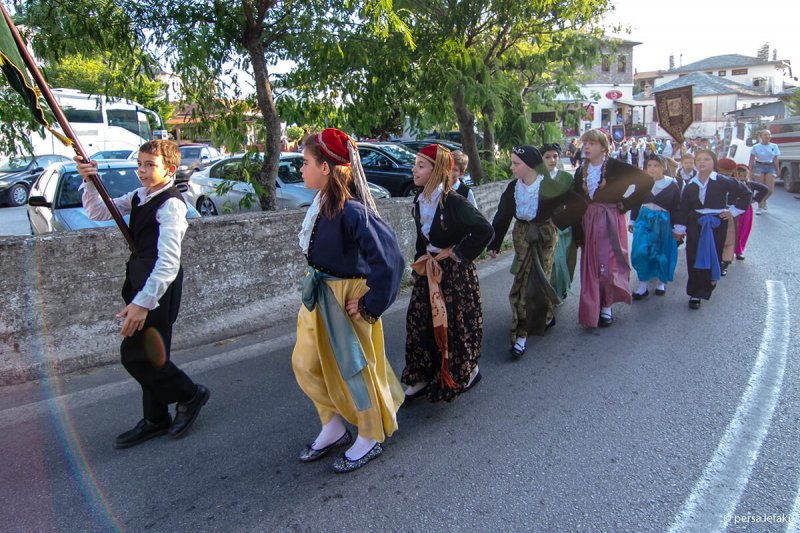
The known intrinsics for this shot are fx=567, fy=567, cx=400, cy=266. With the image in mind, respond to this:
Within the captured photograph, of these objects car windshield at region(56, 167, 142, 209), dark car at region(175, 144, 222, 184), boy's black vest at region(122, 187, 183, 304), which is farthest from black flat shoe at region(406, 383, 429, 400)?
dark car at region(175, 144, 222, 184)

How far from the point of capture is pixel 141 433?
11.2ft

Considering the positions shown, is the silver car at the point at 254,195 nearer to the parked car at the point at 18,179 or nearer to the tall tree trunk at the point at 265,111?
the tall tree trunk at the point at 265,111

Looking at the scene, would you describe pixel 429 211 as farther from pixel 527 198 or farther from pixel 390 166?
pixel 390 166

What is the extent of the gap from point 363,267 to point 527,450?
1.44m

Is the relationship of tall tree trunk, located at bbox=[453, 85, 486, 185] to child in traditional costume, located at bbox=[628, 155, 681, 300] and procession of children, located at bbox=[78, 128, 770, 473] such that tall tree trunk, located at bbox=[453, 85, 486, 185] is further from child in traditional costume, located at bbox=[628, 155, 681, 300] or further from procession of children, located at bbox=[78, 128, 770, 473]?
procession of children, located at bbox=[78, 128, 770, 473]

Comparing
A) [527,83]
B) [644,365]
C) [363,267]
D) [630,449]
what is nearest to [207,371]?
[363,267]

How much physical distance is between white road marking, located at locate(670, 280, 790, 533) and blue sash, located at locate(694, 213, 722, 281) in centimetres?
121

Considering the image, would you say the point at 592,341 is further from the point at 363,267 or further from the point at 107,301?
the point at 107,301

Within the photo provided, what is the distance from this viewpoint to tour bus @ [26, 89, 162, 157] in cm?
2058

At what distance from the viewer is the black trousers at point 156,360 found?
3225mm

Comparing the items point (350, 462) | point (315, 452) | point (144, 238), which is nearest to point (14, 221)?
point (144, 238)

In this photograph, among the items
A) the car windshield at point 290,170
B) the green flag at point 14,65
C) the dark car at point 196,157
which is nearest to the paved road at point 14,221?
the car windshield at point 290,170

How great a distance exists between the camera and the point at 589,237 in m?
5.50

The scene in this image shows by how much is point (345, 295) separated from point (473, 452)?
47.0 inches
